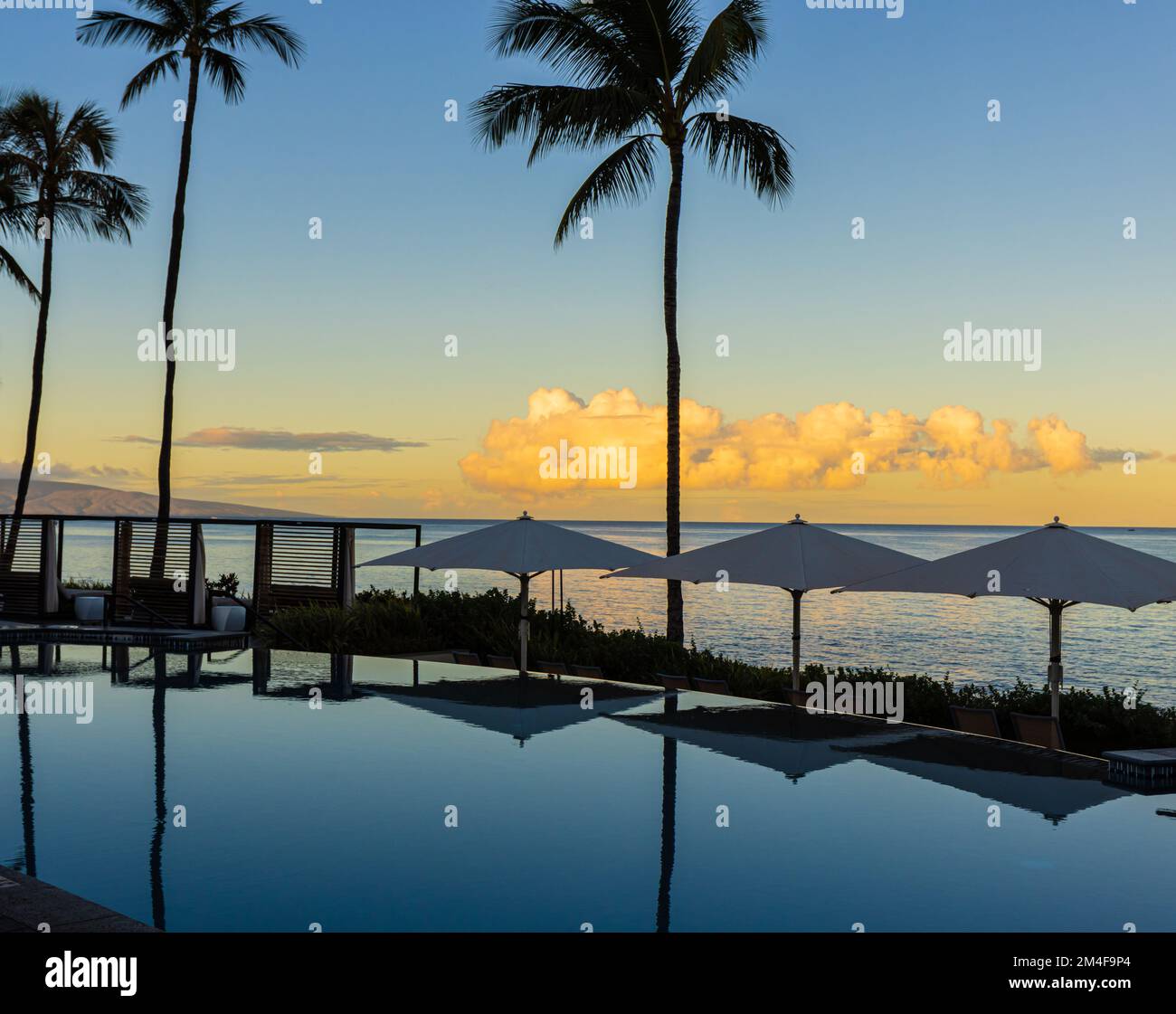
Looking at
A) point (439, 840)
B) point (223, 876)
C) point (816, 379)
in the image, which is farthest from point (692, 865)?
point (816, 379)

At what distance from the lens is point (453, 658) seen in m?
18.7

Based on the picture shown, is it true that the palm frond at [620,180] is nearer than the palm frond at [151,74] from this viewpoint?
Yes

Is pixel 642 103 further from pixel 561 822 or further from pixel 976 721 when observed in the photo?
pixel 561 822

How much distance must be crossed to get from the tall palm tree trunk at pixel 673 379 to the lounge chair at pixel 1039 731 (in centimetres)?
852

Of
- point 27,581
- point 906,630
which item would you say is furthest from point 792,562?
point 906,630

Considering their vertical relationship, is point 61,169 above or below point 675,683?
above

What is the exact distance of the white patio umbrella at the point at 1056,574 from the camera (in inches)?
408

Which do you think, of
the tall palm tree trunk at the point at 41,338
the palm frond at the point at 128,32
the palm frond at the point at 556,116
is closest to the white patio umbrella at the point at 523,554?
the palm frond at the point at 556,116

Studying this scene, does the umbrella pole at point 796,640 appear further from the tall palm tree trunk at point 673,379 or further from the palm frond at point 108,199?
the palm frond at point 108,199

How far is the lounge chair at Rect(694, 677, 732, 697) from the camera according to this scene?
590 inches

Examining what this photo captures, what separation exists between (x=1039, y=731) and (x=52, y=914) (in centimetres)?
928

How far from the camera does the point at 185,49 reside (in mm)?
25750

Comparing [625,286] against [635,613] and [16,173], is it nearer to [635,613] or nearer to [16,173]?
[16,173]

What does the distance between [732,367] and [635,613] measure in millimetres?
22743
